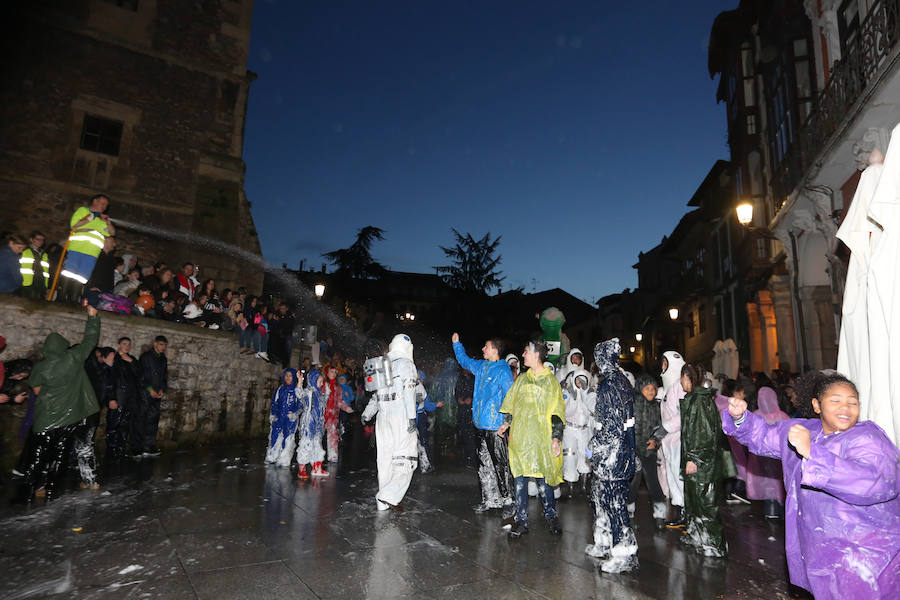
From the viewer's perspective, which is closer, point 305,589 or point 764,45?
point 305,589

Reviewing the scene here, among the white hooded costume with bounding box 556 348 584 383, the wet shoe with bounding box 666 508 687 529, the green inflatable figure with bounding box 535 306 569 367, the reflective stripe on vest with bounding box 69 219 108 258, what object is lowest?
the wet shoe with bounding box 666 508 687 529

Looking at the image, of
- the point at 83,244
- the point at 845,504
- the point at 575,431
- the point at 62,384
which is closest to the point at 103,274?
the point at 83,244

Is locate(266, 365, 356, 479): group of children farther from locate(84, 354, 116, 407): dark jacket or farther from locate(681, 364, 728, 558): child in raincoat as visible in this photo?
locate(681, 364, 728, 558): child in raincoat

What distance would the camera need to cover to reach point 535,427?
515 centimetres

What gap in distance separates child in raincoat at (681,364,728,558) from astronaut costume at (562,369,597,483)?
106 inches

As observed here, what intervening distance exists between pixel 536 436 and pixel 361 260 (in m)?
28.9

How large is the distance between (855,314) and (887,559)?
1391 mm

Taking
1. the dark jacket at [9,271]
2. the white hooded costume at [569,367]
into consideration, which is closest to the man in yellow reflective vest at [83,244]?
the dark jacket at [9,271]

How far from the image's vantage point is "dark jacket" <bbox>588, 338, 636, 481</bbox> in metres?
4.39

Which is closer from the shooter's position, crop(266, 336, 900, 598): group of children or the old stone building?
crop(266, 336, 900, 598): group of children

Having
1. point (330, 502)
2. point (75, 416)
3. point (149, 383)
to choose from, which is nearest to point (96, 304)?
point (149, 383)

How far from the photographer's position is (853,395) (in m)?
2.67

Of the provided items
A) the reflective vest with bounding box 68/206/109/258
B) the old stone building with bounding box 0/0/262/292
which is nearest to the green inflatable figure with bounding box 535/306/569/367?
the reflective vest with bounding box 68/206/109/258

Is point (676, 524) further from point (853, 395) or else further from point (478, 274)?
point (478, 274)
